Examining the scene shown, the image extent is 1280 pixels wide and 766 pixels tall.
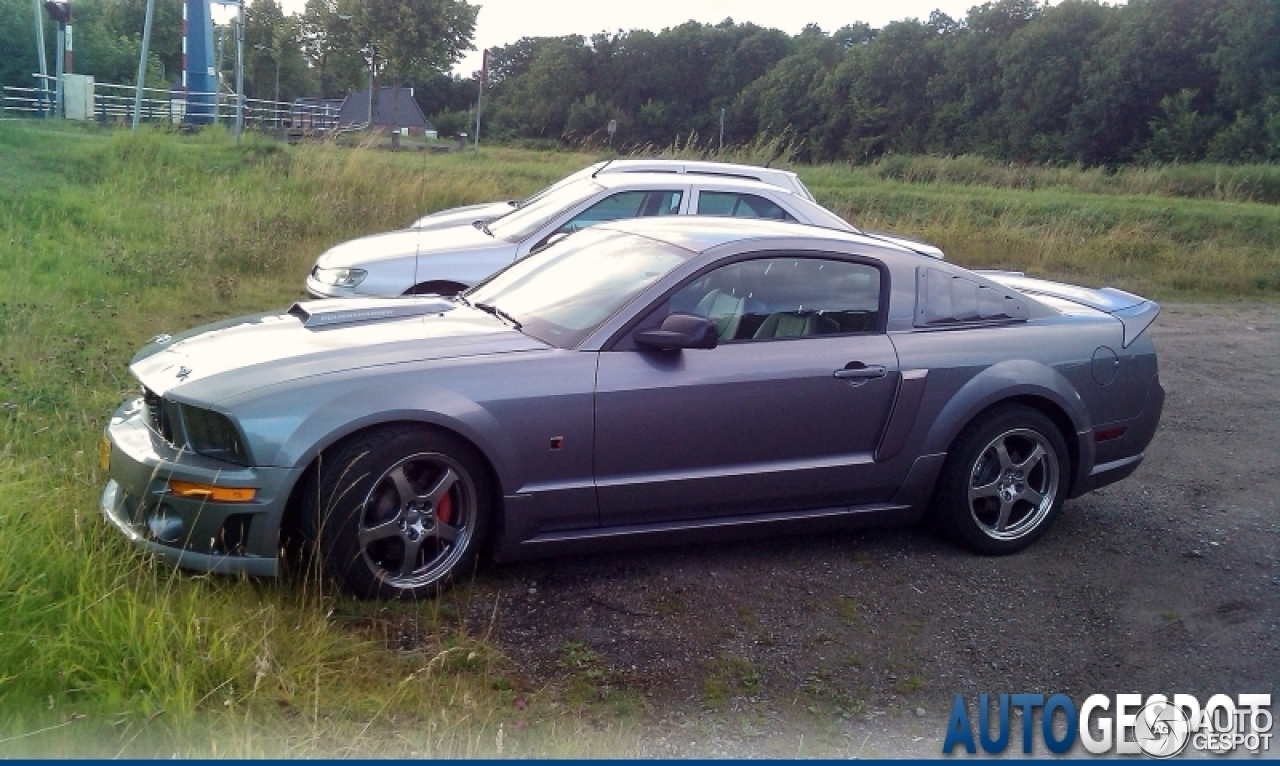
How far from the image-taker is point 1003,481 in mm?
5496

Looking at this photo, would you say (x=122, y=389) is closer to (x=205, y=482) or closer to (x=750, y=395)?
(x=205, y=482)

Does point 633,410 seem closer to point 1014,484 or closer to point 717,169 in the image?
point 1014,484

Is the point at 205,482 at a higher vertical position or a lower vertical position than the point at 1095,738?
higher

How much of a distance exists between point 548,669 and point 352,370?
1.36 m

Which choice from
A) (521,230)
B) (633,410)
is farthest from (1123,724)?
(521,230)

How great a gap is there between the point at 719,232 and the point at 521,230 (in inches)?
165

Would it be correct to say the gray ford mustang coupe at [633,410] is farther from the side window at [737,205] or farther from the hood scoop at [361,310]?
the side window at [737,205]

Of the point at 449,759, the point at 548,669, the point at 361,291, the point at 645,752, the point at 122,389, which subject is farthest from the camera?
the point at 361,291

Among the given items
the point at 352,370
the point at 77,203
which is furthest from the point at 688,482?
the point at 77,203

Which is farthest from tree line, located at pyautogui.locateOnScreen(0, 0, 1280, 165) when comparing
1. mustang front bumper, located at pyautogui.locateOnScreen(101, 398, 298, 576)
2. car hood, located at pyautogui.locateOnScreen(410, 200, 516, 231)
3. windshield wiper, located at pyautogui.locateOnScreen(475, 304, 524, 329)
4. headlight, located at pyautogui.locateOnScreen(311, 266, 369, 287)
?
mustang front bumper, located at pyautogui.locateOnScreen(101, 398, 298, 576)

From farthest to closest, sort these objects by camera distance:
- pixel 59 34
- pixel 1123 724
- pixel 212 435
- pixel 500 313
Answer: pixel 59 34 < pixel 500 313 < pixel 212 435 < pixel 1123 724

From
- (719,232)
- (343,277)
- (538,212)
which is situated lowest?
(343,277)

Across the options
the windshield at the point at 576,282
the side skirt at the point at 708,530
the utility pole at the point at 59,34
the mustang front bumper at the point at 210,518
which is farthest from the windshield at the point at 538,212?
the utility pole at the point at 59,34

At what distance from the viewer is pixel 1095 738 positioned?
3.83 metres
